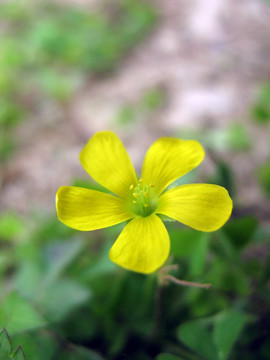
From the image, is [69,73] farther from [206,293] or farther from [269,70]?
[206,293]

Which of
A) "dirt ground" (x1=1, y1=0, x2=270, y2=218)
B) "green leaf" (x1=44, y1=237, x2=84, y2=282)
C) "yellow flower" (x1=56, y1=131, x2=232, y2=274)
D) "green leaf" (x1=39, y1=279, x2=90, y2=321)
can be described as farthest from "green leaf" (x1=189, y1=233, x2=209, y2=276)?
"dirt ground" (x1=1, y1=0, x2=270, y2=218)

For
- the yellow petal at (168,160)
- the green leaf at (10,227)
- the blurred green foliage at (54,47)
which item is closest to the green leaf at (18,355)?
the yellow petal at (168,160)

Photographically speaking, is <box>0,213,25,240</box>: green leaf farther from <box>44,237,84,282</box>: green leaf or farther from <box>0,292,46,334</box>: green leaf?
<box>0,292,46,334</box>: green leaf

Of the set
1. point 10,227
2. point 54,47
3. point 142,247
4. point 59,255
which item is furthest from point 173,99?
point 142,247

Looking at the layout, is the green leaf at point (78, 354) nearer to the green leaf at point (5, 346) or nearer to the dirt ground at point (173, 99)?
the green leaf at point (5, 346)

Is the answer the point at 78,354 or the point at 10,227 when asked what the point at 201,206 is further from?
the point at 10,227

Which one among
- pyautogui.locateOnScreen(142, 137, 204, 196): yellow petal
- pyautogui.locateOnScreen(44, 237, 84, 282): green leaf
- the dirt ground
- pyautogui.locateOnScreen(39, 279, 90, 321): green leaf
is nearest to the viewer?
pyautogui.locateOnScreen(142, 137, 204, 196): yellow petal

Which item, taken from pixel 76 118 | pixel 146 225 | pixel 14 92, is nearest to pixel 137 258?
pixel 146 225
